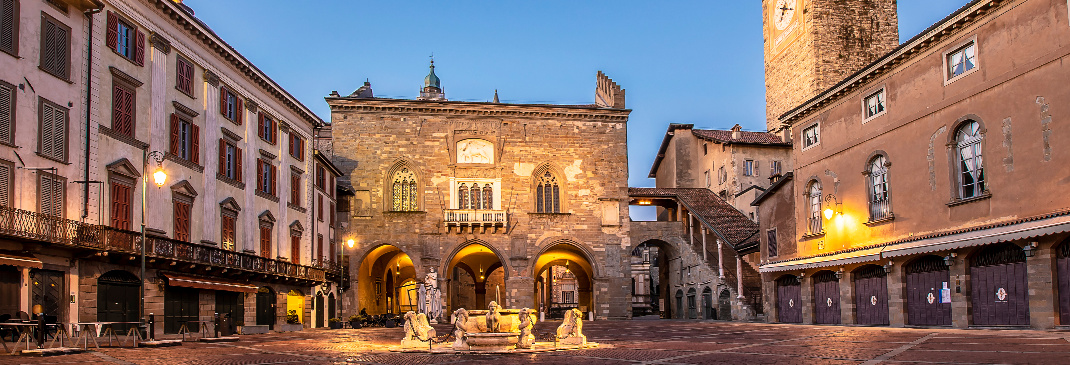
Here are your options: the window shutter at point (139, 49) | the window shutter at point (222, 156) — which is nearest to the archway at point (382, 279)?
the window shutter at point (222, 156)

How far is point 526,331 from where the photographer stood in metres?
18.3

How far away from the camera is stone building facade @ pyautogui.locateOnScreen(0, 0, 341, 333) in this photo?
21.5 m

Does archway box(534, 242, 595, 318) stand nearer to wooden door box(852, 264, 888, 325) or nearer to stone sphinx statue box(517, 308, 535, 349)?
wooden door box(852, 264, 888, 325)

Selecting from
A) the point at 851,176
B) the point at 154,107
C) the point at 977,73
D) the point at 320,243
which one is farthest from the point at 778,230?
the point at 154,107

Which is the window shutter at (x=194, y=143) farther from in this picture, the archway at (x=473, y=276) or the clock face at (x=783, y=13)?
the clock face at (x=783, y=13)

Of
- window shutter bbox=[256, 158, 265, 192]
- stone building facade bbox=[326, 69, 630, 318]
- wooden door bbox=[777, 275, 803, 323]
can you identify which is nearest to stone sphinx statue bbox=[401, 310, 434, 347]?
window shutter bbox=[256, 158, 265, 192]

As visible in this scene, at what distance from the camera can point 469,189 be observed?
4909 centimetres

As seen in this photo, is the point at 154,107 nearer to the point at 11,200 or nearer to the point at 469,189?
the point at 11,200

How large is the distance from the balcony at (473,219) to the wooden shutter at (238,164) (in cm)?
1556

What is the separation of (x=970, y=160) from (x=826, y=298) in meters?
9.47

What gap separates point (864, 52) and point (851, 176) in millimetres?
31954

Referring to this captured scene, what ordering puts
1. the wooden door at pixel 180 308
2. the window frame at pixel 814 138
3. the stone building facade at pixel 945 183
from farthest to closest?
1. the window frame at pixel 814 138
2. the wooden door at pixel 180 308
3. the stone building facade at pixel 945 183

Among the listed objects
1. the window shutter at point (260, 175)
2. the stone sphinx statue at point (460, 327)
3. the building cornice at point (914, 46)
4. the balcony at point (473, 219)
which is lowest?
the stone sphinx statue at point (460, 327)

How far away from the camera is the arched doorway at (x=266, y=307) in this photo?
35.0 metres
